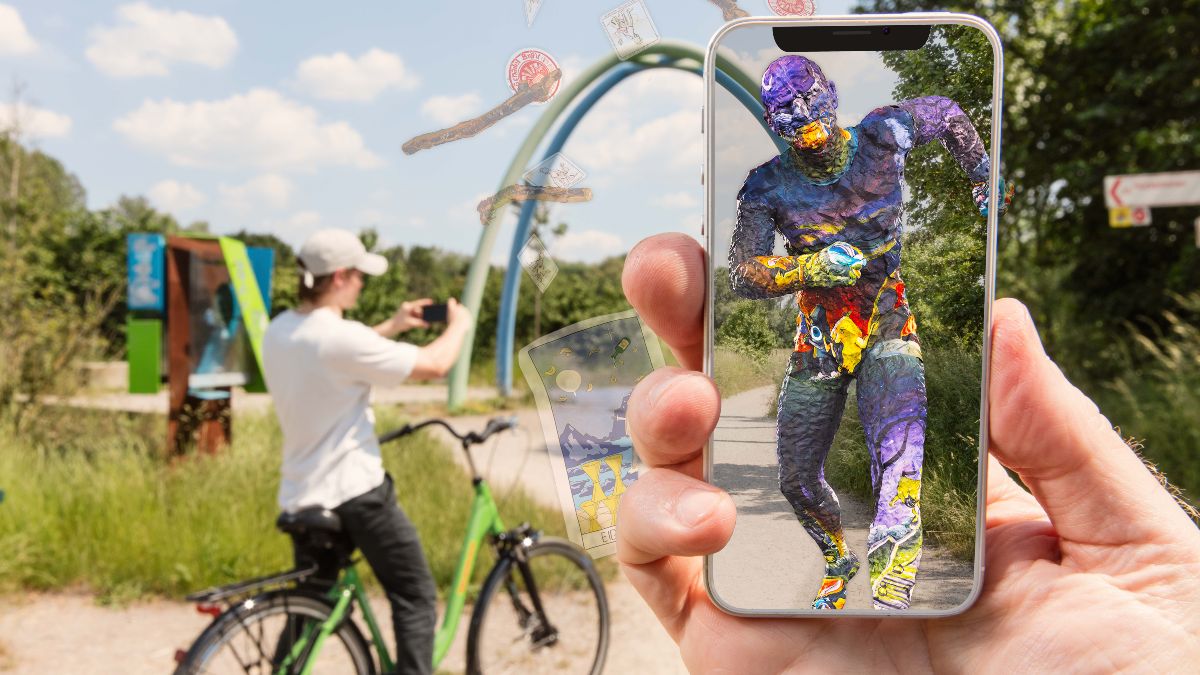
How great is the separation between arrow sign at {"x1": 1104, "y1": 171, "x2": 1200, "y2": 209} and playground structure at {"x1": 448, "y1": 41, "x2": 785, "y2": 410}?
3969 mm

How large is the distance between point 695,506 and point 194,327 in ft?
22.0

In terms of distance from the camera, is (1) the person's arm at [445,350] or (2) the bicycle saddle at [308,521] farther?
(1) the person's arm at [445,350]

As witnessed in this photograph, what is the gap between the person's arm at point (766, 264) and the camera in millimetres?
1147

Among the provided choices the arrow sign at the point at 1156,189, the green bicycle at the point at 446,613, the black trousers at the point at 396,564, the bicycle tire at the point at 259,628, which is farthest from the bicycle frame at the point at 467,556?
the arrow sign at the point at 1156,189

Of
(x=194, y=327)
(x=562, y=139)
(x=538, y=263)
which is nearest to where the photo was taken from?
(x=538, y=263)

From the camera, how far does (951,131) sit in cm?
115

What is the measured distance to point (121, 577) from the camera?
193 inches

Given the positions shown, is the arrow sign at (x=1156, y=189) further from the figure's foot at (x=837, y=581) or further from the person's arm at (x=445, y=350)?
the figure's foot at (x=837, y=581)

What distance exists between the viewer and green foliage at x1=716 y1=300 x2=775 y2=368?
45.8 inches

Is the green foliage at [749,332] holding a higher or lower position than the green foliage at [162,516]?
higher

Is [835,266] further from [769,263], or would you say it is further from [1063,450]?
[1063,450]

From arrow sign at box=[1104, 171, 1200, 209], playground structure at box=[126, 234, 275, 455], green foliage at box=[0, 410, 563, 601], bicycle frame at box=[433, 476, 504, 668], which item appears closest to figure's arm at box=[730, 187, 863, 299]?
bicycle frame at box=[433, 476, 504, 668]

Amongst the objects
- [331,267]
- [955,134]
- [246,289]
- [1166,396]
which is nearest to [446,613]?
[331,267]

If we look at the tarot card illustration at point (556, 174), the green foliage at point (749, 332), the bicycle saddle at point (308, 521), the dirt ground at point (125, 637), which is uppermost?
the tarot card illustration at point (556, 174)
